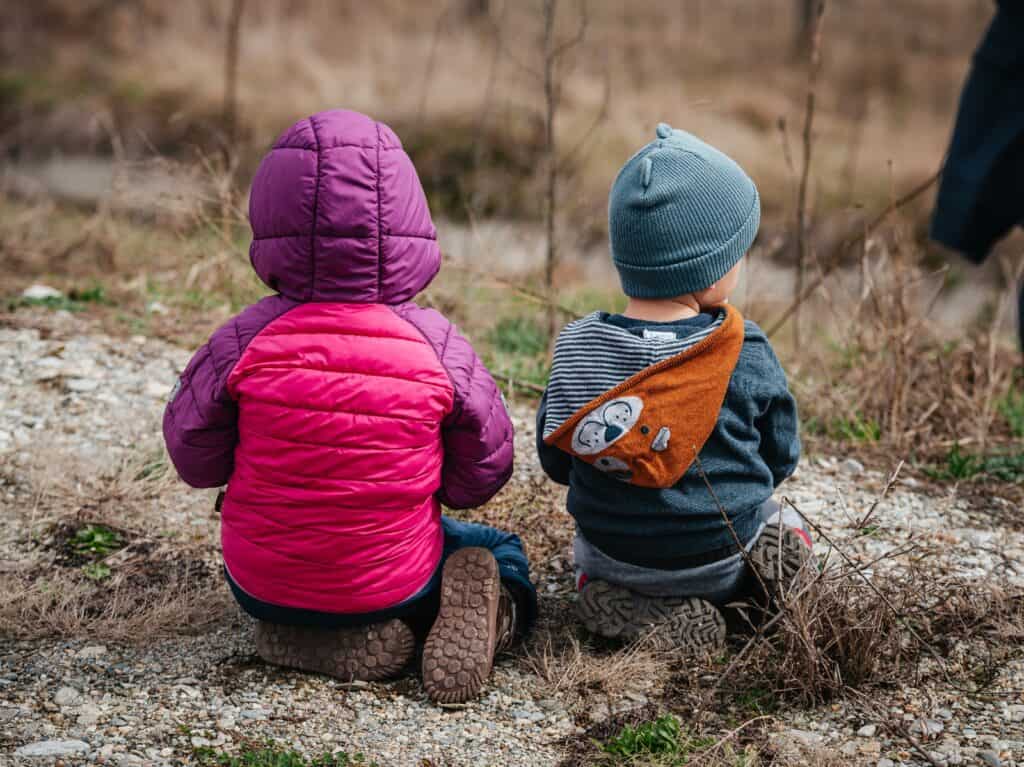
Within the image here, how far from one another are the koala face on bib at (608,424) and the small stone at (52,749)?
4.10ft

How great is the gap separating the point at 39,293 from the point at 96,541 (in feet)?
7.04

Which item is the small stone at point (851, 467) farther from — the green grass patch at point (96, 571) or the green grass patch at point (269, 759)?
the green grass patch at point (96, 571)

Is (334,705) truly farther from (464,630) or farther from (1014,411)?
(1014,411)

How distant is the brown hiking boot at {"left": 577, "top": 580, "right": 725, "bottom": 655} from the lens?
263 cm

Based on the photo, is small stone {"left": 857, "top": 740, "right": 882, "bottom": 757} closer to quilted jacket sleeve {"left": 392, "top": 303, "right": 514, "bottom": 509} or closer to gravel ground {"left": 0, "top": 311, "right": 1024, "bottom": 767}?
gravel ground {"left": 0, "top": 311, "right": 1024, "bottom": 767}

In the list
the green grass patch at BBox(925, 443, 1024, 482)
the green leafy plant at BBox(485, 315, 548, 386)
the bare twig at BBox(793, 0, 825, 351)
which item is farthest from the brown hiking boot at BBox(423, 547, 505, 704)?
the bare twig at BBox(793, 0, 825, 351)

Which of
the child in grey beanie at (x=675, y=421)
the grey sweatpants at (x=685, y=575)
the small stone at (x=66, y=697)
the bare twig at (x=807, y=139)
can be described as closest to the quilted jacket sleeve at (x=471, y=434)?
the child in grey beanie at (x=675, y=421)

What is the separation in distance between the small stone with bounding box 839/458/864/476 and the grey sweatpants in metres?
1.19

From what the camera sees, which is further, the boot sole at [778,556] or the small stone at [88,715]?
the boot sole at [778,556]

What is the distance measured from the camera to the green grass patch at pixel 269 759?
215 centimetres

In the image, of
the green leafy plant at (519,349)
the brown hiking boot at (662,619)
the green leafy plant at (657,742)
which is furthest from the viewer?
the green leafy plant at (519,349)

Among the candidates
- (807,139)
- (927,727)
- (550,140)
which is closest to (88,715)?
(927,727)

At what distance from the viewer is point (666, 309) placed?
99.3 inches

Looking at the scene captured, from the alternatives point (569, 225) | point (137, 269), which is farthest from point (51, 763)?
point (569, 225)
